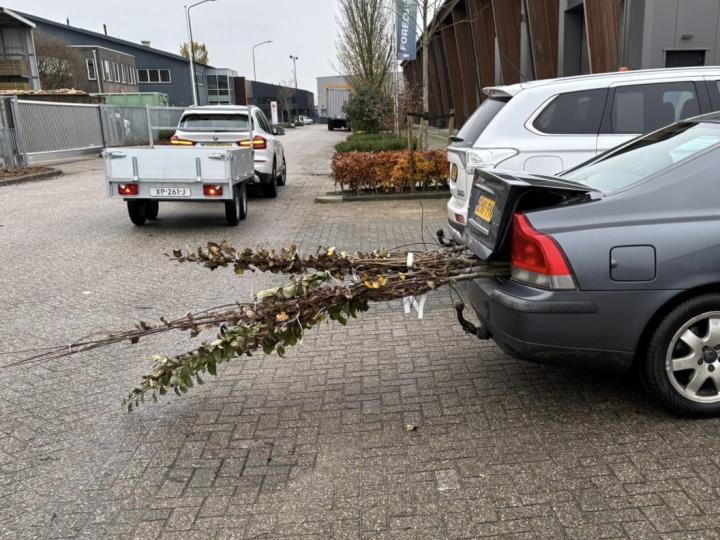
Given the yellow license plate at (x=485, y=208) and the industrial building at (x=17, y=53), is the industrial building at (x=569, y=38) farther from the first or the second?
the industrial building at (x=17, y=53)

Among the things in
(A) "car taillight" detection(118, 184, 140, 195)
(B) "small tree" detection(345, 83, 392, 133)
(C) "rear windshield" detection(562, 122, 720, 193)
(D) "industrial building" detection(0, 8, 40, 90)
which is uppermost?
(D) "industrial building" detection(0, 8, 40, 90)

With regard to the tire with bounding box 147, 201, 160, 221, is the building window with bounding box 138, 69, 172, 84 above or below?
above

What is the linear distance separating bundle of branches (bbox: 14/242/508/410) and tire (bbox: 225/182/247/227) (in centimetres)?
606

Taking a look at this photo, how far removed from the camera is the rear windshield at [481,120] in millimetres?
6273

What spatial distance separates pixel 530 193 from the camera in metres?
3.56

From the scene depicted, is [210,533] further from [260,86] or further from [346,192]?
[260,86]

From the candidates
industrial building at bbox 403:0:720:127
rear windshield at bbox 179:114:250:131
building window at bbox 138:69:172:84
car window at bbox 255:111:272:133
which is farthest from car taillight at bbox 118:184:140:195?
building window at bbox 138:69:172:84

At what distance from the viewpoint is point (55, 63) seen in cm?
4519

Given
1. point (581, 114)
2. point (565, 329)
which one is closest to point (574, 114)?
point (581, 114)

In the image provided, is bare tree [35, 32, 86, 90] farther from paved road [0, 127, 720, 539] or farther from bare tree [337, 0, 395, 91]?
paved road [0, 127, 720, 539]

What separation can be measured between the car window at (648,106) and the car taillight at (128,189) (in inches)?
259

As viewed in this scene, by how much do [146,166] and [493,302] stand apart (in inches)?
278

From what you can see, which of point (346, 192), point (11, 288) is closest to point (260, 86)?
point (346, 192)

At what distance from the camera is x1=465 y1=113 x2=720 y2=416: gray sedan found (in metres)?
3.20
